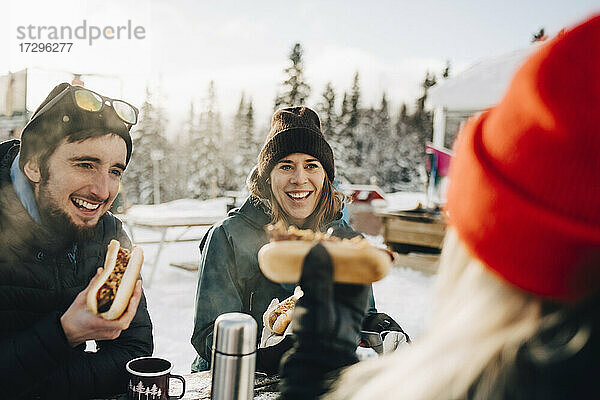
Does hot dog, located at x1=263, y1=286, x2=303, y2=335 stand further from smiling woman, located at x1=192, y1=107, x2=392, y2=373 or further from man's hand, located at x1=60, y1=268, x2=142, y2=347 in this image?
man's hand, located at x1=60, y1=268, x2=142, y2=347

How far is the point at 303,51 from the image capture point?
2852 centimetres

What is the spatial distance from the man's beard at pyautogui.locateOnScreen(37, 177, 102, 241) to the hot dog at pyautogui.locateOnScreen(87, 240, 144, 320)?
0.62 feet

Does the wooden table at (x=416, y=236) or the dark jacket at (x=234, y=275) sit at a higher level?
the dark jacket at (x=234, y=275)

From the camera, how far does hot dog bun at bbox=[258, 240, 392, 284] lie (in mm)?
1202

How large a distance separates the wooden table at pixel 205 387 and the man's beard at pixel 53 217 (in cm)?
83

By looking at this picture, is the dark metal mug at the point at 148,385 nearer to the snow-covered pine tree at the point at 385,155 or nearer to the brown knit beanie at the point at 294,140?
the brown knit beanie at the point at 294,140

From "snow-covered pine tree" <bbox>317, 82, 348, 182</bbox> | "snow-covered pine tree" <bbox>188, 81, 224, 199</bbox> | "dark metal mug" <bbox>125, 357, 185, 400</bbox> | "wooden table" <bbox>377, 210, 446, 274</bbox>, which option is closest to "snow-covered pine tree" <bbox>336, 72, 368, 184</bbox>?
"snow-covered pine tree" <bbox>317, 82, 348, 182</bbox>

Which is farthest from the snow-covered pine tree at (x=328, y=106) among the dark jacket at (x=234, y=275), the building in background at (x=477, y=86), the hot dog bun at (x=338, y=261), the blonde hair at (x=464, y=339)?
the blonde hair at (x=464, y=339)

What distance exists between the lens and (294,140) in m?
2.65

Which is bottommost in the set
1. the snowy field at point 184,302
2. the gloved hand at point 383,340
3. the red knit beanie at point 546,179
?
the snowy field at point 184,302

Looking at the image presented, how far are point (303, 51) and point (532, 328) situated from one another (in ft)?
95.7

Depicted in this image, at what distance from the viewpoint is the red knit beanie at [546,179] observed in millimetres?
794

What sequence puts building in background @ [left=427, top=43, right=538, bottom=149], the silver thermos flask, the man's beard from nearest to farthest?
the silver thermos flask → the man's beard → building in background @ [left=427, top=43, right=538, bottom=149]

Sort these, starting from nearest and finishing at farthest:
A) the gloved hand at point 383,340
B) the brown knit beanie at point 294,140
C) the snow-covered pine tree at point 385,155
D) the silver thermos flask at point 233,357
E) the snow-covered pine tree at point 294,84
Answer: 1. the silver thermos flask at point 233,357
2. the gloved hand at point 383,340
3. the brown knit beanie at point 294,140
4. the snow-covered pine tree at point 294,84
5. the snow-covered pine tree at point 385,155
